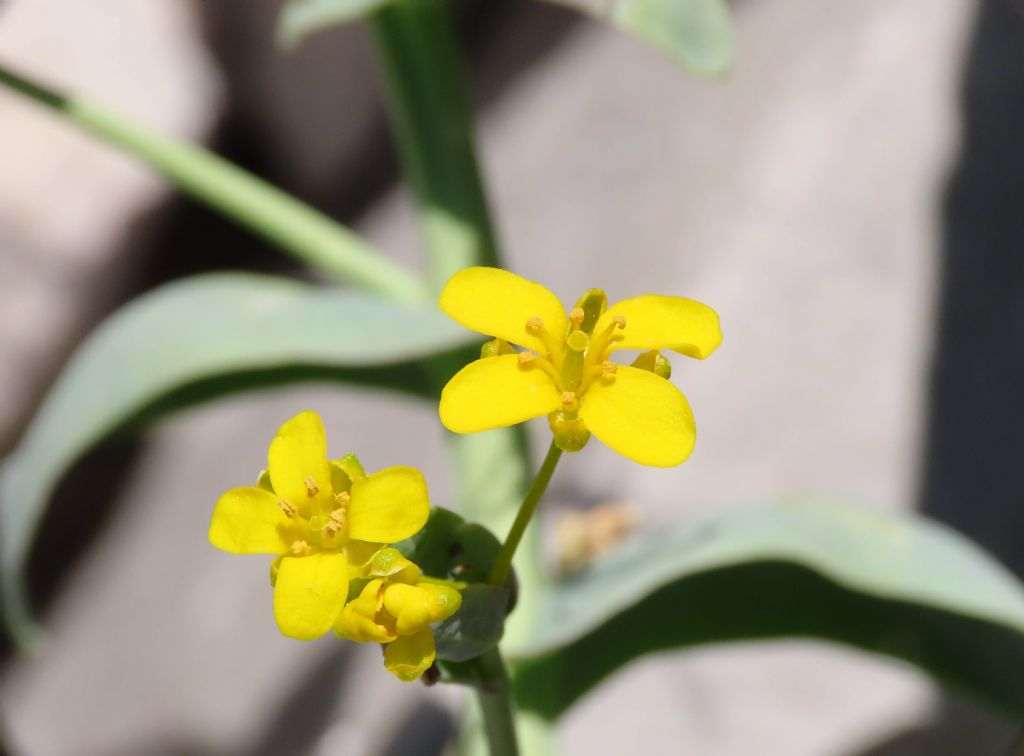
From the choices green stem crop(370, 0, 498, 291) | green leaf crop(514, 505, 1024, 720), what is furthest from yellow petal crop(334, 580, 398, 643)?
green stem crop(370, 0, 498, 291)

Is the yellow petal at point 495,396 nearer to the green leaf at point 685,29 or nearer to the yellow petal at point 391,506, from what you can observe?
the yellow petal at point 391,506

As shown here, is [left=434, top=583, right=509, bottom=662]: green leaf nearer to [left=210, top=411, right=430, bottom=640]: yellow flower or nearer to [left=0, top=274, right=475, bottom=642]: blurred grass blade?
[left=210, top=411, right=430, bottom=640]: yellow flower

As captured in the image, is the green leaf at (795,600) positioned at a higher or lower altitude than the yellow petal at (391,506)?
higher

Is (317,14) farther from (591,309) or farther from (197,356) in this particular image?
(591,309)

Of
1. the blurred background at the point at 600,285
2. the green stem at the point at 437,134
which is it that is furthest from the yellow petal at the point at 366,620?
the blurred background at the point at 600,285

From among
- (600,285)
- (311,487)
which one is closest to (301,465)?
(311,487)

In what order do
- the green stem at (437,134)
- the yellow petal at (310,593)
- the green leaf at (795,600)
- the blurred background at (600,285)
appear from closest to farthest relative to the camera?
the yellow petal at (310,593) → the green leaf at (795,600) → the green stem at (437,134) → the blurred background at (600,285)
